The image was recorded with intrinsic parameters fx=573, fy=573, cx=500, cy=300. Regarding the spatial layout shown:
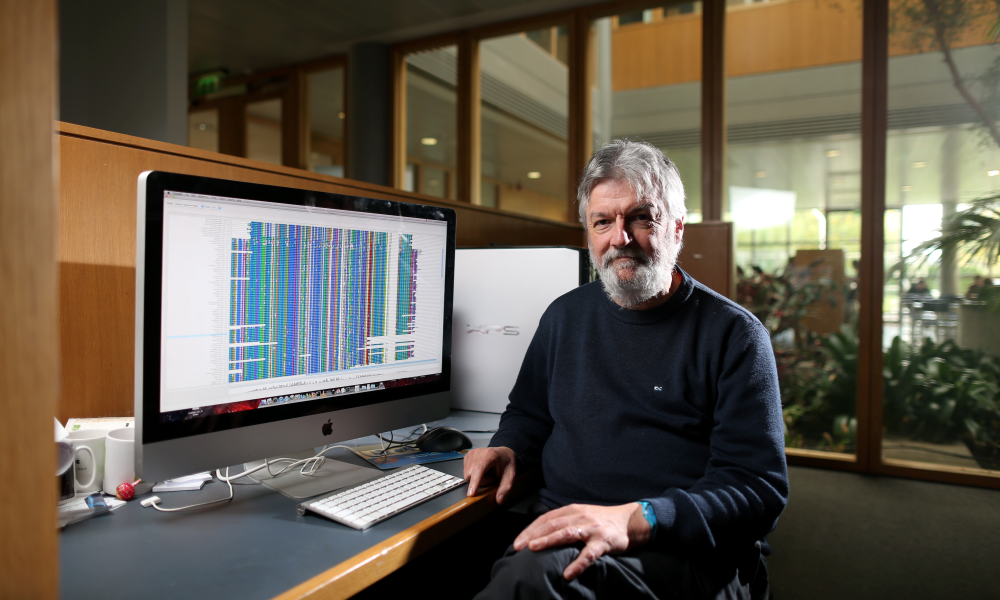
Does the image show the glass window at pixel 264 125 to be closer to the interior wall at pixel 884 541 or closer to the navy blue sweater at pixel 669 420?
the navy blue sweater at pixel 669 420

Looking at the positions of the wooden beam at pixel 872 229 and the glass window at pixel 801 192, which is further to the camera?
the glass window at pixel 801 192

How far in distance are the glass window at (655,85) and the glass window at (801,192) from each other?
0.22m

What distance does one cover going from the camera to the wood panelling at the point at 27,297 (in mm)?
375

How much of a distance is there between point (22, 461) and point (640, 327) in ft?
3.34

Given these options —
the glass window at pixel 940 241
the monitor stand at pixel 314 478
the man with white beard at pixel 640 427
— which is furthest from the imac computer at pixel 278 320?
the glass window at pixel 940 241

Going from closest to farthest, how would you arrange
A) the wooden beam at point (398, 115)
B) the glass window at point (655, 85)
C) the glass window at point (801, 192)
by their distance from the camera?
the glass window at point (801, 192) < the glass window at point (655, 85) < the wooden beam at point (398, 115)

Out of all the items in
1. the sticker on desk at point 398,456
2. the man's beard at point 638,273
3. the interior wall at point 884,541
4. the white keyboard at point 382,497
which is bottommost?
the interior wall at point 884,541

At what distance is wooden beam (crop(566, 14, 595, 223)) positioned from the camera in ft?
13.8

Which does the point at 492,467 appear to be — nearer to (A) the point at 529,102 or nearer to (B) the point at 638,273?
(B) the point at 638,273

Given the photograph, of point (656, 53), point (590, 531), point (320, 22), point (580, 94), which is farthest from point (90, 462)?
point (320, 22)

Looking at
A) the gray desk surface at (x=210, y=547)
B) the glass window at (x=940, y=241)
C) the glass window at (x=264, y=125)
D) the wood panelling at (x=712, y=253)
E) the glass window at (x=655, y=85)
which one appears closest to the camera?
the gray desk surface at (x=210, y=547)

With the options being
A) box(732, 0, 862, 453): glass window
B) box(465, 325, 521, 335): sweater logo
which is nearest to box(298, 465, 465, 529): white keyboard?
box(465, 325, 521, 335): sweater logo

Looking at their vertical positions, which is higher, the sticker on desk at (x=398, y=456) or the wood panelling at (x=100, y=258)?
the wood panelling at (x=100, y=258)

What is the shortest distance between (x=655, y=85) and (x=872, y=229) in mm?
1697
